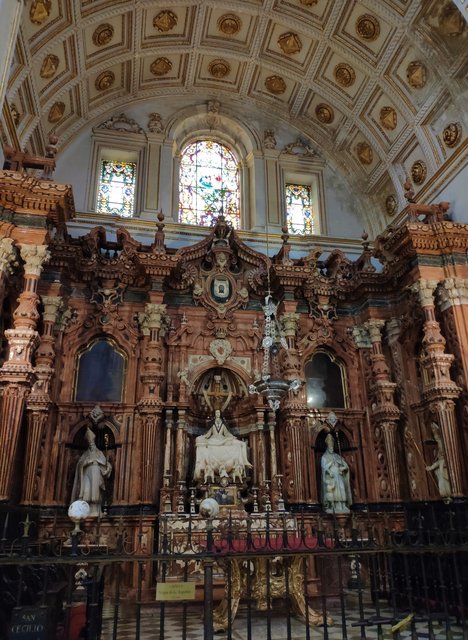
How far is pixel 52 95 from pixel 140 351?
23.4ft

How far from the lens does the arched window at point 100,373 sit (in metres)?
12.3

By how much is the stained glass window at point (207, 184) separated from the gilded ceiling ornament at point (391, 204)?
4.49 metres

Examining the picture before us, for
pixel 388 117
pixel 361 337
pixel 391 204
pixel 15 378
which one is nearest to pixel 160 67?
pixel 388 117

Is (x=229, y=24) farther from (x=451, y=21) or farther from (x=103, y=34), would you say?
(x=451, y=21)

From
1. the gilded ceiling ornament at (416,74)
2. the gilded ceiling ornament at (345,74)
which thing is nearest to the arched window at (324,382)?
the gilded ceiling ornament at (416,74)

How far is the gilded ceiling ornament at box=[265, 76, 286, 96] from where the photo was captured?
54.1 feet

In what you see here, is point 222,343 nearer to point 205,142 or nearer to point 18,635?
point 205,142

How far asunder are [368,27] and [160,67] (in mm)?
6026

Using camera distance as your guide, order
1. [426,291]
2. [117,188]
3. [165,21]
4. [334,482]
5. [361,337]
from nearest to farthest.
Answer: [426,291] → [334,482] → [361,337] → [165,21] → [117,188]

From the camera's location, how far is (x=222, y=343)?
13242mm

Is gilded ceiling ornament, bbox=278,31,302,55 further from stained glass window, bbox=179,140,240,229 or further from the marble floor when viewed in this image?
the marble floor

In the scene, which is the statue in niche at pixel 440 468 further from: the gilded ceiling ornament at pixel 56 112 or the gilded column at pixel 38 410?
the gilded ceiling ornament at pixel 56 112

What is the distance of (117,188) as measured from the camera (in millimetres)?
15727

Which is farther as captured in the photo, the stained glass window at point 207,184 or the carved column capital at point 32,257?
the stained glass window at point 207,184
